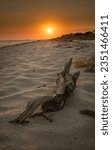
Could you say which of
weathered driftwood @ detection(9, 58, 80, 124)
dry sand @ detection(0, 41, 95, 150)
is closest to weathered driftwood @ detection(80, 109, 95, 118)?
dry sand @ detection(0, 41, 95, 150)

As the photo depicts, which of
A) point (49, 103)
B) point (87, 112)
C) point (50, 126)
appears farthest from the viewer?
point (87, 112)

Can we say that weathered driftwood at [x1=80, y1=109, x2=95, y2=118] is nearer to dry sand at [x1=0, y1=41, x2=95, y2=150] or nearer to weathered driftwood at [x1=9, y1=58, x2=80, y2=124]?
dry sand at [x1=0, y1=41, x2=95, y2=150]

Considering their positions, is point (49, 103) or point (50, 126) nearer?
point (50, 126)

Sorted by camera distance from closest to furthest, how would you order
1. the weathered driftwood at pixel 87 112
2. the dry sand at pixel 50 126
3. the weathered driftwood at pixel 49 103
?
the dry sand at pixel 50 126 < the weathered driftwood at pixel 49 103 < the weathered driftwood at pixel 87 112

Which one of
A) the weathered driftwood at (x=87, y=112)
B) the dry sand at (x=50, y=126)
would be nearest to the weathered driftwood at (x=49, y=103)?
the dry sand at (x=50, y=126)

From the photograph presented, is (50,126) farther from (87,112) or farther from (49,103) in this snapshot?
(87,112)

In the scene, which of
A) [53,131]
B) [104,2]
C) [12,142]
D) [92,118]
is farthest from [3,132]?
[104,2]

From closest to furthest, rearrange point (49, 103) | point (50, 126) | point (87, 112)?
point (50, 126)
point (49, 103)
point (87, 112)

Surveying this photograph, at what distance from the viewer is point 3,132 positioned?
3.38 meters

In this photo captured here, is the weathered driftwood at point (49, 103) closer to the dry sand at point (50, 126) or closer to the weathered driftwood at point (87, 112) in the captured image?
the dry sand at point (50, 126)

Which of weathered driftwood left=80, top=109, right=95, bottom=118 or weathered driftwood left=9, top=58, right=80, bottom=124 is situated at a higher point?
weathered driftwood left=9, top=58, right=80, bottom=124

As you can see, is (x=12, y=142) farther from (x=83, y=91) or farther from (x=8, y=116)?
(x=83, y=91)

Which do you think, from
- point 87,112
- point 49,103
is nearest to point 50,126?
point 49,103

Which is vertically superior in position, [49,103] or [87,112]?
[49,103]
